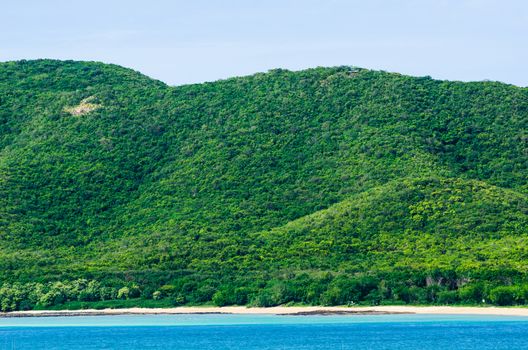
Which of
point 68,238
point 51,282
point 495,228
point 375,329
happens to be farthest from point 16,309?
point 495,228

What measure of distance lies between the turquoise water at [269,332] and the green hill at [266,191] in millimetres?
3928

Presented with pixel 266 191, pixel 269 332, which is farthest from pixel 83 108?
pixel 269 332

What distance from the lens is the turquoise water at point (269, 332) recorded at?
261 feet

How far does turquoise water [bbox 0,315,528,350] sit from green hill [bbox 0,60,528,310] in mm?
3928

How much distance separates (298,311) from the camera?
10025cm

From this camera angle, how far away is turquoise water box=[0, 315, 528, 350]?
79625mm

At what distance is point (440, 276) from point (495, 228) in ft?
45.3

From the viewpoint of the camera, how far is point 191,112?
151 metres

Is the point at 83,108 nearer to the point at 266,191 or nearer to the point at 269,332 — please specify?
the point at 266,191

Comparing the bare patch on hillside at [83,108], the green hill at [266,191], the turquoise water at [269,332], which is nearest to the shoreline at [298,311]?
the turquoise water at [269,332]

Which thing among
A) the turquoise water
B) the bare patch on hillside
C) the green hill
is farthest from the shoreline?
the bare patch on hillside

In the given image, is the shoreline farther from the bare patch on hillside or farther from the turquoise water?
the bare patch on hillside

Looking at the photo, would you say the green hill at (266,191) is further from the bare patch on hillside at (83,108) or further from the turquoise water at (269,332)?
the turquoise water at (269,332)

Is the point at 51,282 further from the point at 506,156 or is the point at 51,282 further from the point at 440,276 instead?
the point at 506,156
